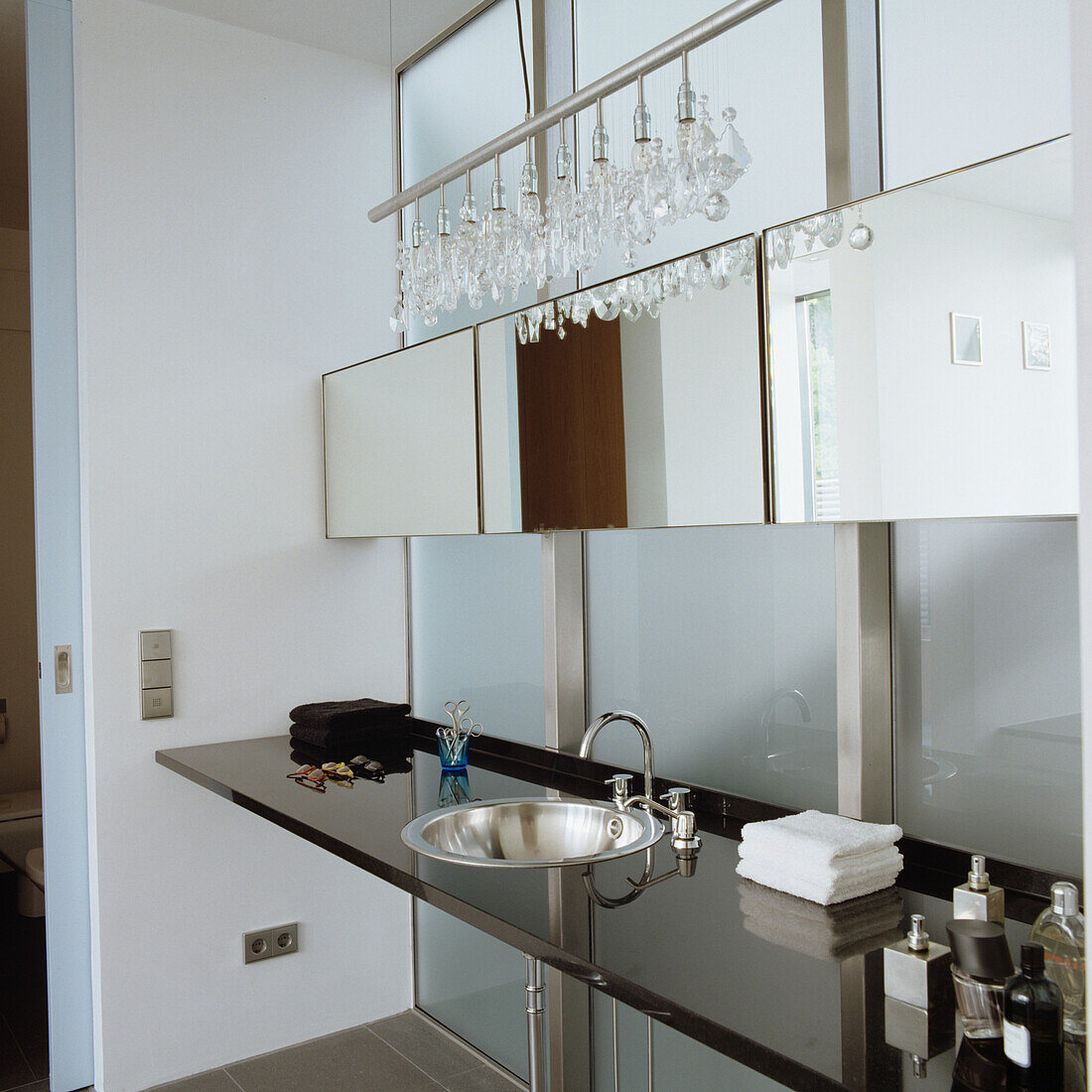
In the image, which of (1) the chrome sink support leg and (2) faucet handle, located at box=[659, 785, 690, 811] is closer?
(2) faucet handle, located at box=[659, 785, 690, 811]

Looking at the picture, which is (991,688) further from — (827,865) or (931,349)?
(931,349)

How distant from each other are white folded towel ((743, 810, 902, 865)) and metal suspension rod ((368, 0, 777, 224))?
110 cm

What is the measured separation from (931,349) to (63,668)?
7.26ft

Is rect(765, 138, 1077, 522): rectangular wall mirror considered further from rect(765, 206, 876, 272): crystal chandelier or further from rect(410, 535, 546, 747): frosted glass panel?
rect(410, 535, 546, 747): frosted glass panel

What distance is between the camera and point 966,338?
140 cm

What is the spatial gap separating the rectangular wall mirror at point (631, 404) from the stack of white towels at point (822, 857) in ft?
1.61

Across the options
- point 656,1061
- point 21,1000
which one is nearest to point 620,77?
point 656,1061

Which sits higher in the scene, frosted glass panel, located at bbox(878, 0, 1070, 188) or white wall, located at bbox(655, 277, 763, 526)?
frosted glass panel, located at bbox(878, 0, 1070, 188)

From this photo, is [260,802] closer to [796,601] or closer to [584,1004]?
[584,1004]

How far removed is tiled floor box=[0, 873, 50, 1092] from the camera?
2.79m

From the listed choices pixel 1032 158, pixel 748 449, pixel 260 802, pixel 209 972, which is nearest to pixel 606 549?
pixel 748 449

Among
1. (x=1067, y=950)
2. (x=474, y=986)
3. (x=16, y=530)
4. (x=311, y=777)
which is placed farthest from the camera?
(x=16, y=530)

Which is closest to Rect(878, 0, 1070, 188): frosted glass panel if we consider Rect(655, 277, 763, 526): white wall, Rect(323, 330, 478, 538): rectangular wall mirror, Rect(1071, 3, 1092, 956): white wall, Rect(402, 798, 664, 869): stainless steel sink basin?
Rect(655, 277, 763, 526): white wall

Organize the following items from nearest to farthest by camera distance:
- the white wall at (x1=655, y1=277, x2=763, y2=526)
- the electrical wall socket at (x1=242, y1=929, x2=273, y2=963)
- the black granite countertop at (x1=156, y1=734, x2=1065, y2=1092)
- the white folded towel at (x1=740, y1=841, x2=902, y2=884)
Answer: the black granite countertop at (x1=156, y1=734, x2=1065, y2=1092) → the white folded towel at (x1=740, y1=841, x2=902, y2=884) → the white wall at (x1=655, y1=277, x2=763, y2=526) → the electrical wall socket at (x1=242, y1=929, x2=273, y2=963)
